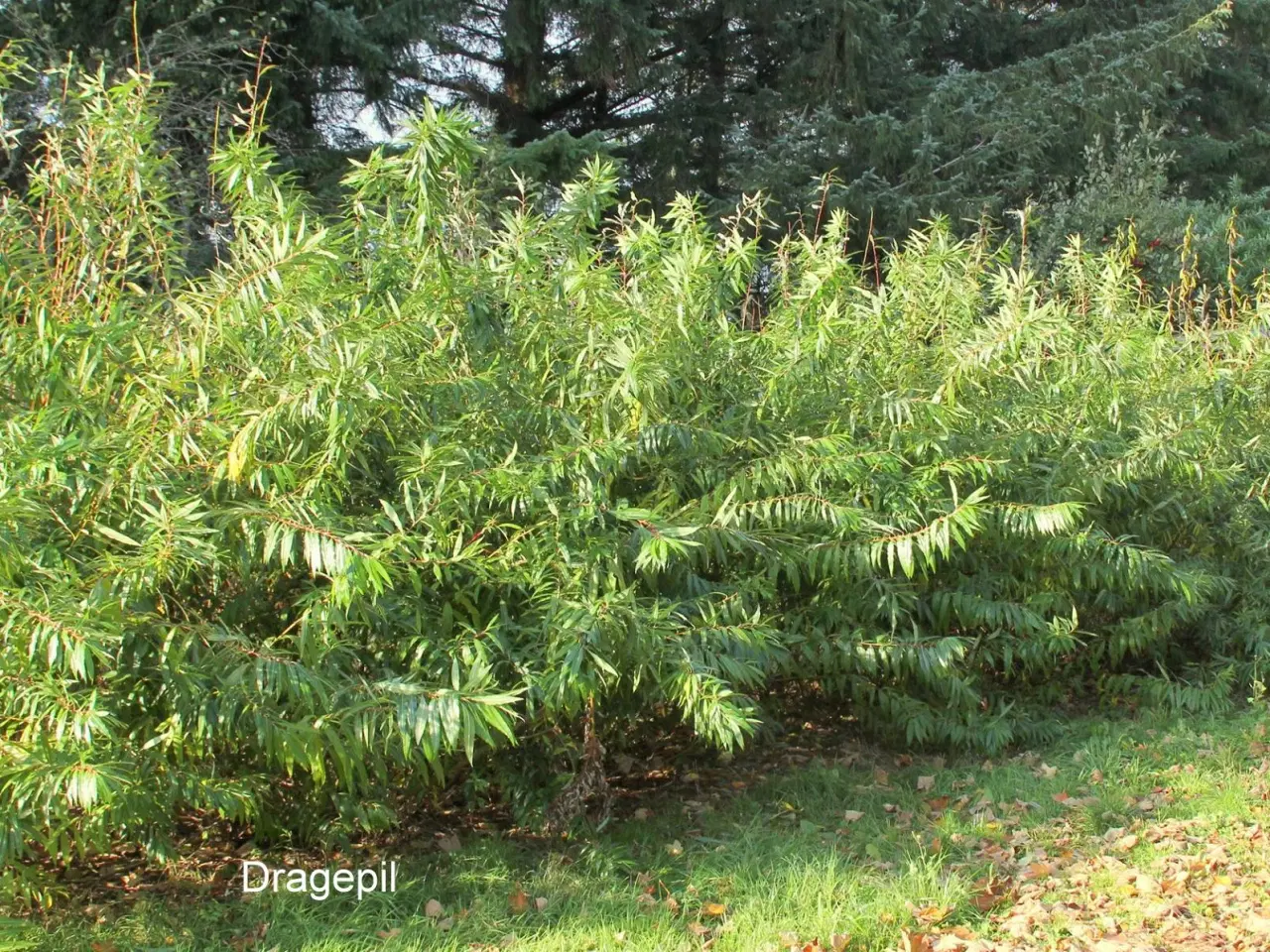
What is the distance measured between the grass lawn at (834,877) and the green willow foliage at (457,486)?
0.27m

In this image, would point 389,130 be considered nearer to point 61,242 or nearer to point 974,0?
point 61,242

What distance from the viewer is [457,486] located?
10.1 ft

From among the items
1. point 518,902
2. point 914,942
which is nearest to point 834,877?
point 914,942

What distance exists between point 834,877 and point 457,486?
1648mm

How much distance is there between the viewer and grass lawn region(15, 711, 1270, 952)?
3.11m

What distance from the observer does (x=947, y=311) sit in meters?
4.62

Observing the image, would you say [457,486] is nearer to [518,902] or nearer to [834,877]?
[518,902]

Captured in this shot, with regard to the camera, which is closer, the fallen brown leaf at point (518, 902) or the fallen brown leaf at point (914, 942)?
the fallen brown leaf at point (914, 942)

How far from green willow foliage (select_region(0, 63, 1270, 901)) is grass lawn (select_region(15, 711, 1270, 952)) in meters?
0.27

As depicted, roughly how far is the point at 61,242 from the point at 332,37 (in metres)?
5.74

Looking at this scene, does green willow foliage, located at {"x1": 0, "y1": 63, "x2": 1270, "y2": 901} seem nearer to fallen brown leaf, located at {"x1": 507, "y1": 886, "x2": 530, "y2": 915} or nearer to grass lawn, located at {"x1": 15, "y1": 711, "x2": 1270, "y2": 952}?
grass lawn, located at {"x1": 15, "y1": 711, "x2": 1270, "y2": 952}

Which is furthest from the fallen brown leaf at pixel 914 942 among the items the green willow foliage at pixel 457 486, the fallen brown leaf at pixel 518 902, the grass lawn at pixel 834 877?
the fallen brown leaf at pixel 518 902

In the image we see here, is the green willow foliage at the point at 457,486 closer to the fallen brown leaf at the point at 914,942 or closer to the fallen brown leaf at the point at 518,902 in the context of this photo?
the fallen brown leaf at the point at 518,902

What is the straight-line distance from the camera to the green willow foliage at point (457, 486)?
109 inches
